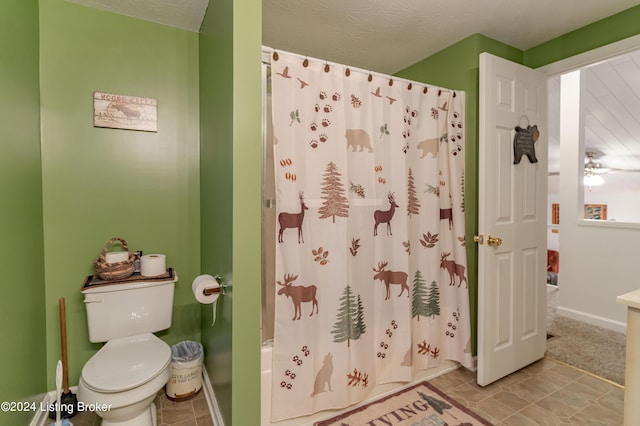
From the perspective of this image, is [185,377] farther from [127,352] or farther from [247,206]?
[247,206]

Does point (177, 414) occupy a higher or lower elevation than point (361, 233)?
lower

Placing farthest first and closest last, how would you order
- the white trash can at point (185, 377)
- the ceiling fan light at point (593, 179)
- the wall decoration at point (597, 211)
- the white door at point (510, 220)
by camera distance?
the wall decoration at point (597, 211) → the ceiling fan light at point (593, 179) → the white door at point (510, 220) → the white trash can at point (185, 377)

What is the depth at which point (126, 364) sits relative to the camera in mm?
1521

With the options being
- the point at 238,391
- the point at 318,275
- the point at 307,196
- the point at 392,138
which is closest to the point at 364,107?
the point at 392,138

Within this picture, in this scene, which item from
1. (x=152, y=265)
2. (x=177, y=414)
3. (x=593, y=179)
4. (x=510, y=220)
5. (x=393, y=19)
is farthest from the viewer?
(x=593, y=179)

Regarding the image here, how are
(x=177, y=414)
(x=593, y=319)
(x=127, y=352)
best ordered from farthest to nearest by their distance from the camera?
(x=593, y=319) → (x=177, y=414) → (x=127, y=352)

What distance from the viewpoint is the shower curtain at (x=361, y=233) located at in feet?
5.24

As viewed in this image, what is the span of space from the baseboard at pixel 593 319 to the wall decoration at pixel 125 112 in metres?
4.24

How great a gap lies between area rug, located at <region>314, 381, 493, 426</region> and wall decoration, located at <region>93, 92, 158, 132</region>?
2.19 meters

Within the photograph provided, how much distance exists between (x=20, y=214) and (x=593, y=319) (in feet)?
15.0

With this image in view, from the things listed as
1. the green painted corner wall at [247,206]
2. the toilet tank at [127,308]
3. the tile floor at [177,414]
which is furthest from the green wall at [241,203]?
the toilet tank at [127,308]

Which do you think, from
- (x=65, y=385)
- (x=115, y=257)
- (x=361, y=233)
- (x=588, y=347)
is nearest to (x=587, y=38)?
(x=361, y=233)

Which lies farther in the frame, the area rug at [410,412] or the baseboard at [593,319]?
the baseboard at [593,319]

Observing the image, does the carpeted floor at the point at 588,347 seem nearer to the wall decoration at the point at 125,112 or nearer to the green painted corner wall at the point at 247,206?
the green painted corner wall at the point at 247,206
